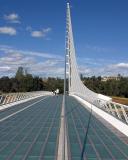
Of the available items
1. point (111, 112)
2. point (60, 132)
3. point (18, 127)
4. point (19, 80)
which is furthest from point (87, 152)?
point (19, 80)

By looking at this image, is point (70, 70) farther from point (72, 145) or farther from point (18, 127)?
point (72, 145)

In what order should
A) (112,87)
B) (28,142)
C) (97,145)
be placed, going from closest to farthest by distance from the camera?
(97,145)
(28,142)
(112,87)

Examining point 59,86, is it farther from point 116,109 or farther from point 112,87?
point 116,109

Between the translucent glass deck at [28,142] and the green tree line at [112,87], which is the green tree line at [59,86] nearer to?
the green tree line at [112,87]

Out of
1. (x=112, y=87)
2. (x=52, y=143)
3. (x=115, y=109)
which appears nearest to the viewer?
(x=52, y=143)

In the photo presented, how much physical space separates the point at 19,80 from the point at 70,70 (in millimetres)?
110625

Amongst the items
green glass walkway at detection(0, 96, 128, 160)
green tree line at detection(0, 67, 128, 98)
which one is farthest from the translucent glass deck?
green tree line at detection(0, 67, 128, 98)

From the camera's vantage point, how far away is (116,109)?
14695mm

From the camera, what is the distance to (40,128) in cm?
1497

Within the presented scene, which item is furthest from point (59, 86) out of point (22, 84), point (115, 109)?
point (115, 109)

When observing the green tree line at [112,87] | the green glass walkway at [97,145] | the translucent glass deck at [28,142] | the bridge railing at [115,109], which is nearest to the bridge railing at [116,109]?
the bridge railing at [115,109]

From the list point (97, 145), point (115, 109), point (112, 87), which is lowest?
point (97, 145)

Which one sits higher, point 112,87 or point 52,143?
point 112,87

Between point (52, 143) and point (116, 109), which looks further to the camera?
point (116, 109)
